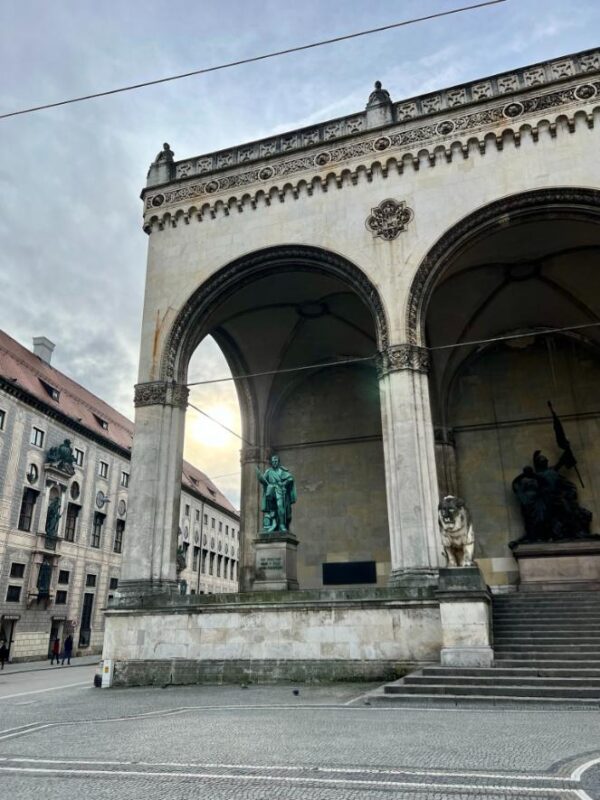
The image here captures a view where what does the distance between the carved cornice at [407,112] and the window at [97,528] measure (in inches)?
970

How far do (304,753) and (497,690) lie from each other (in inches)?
187

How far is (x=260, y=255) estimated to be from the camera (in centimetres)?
1662

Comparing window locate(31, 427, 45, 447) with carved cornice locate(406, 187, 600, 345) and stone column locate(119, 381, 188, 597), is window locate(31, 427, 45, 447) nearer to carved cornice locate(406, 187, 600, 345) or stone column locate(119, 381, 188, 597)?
stone column locate(119, 381, 188, 597)

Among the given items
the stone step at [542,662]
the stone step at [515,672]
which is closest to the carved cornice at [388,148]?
the stone step at [542,662]

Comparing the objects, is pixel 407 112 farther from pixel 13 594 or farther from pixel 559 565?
pixel 13 594

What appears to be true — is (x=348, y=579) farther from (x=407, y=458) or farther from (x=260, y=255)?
(x=260, y=255)

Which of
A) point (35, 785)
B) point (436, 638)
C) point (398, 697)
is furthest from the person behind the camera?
point (436, 638)

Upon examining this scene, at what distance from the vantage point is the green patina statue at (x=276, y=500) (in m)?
15.0

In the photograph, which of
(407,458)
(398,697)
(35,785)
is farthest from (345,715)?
(407,458)

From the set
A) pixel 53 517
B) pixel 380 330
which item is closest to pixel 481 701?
pixel 380 330

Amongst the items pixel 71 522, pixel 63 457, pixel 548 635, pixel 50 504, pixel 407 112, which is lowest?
pixel 548 635

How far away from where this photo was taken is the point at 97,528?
36781mm

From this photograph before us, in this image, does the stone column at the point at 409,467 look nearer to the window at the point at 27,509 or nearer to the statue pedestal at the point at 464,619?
the statue pedestal at the point at 464,619

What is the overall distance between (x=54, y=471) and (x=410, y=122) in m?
25.2
